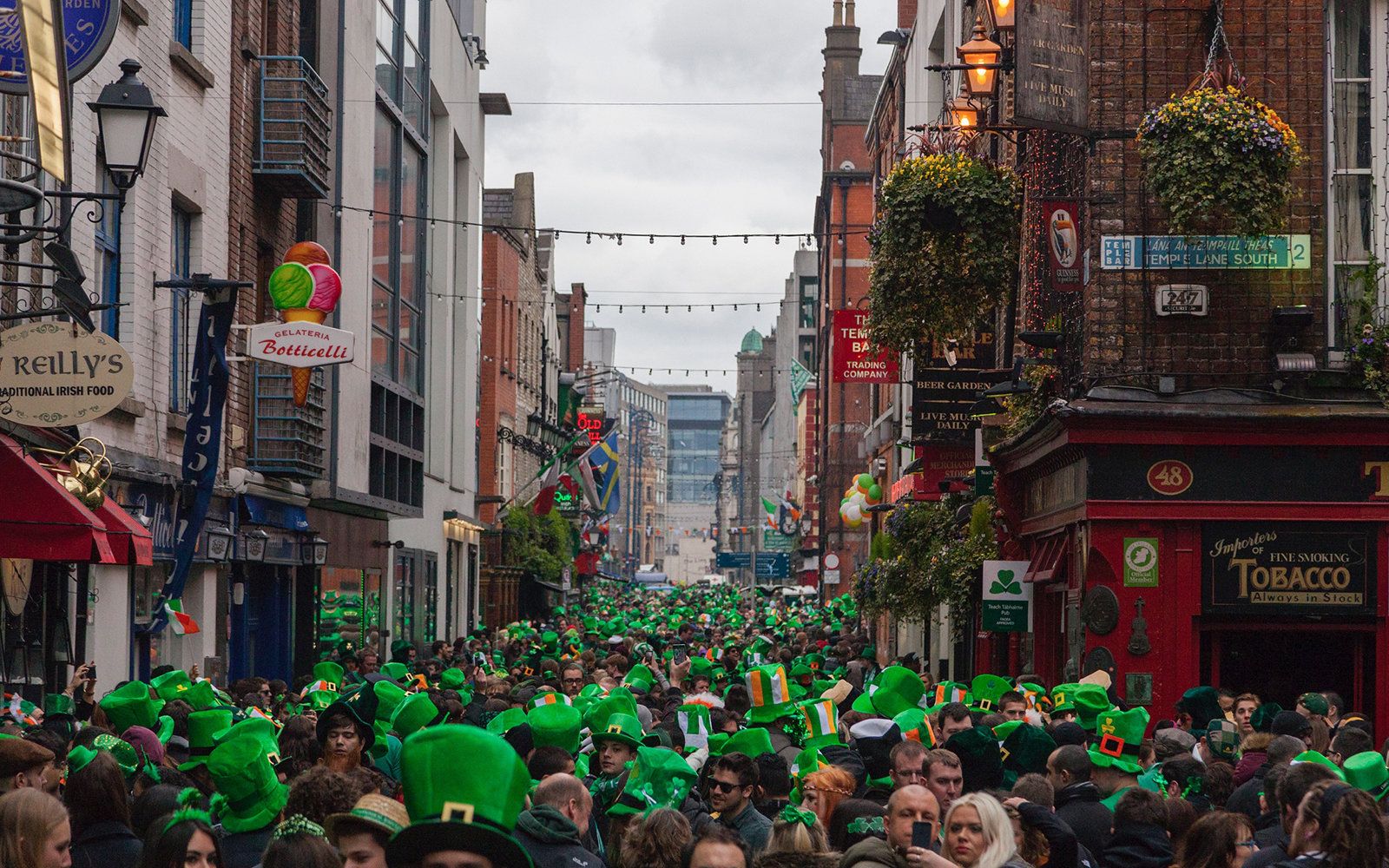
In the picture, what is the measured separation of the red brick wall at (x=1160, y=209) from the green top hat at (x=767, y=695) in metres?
Answer: 7.60

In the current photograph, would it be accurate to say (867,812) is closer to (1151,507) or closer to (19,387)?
(19,387)

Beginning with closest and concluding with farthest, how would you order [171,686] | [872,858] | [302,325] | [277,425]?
[872,858] → [171,686] → [302,325] → [277,425]

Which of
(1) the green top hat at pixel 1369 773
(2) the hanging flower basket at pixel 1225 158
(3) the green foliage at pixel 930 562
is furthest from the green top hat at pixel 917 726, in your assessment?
(3) the green foliage at pixel 930 562

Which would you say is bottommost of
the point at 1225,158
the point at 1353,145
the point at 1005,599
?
the point at 1005,599

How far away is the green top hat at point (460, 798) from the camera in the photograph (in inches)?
173

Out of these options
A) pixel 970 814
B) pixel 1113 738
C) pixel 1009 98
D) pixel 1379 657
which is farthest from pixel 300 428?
pixel 970 814

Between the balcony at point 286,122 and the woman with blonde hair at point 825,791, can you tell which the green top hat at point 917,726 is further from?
the balcony at point 286,122

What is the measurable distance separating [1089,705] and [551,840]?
6244 mm

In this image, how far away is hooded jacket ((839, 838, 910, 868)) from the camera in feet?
21.3

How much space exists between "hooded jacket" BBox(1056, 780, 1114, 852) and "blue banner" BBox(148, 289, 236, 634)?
40.5 ft

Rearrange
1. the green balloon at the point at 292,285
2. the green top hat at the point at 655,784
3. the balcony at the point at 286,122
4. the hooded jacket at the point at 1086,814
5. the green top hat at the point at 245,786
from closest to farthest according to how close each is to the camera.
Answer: the green top hat at the point at 245,786 < the green top hat at the point at 655,784 < the hooded jacket at the point at 1086,814 < the green balloon at the point at 292,285 < the balcony at the point at 286,122

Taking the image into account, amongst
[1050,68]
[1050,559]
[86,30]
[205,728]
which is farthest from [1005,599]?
[205,728]

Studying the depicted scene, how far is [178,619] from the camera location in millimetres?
20625

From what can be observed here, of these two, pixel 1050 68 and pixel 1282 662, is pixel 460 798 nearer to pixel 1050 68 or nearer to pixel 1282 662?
pixel 1050 68
